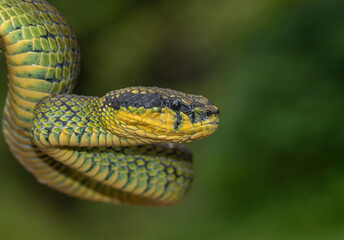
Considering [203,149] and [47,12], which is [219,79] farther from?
[47,12]

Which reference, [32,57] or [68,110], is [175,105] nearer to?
[68,110]

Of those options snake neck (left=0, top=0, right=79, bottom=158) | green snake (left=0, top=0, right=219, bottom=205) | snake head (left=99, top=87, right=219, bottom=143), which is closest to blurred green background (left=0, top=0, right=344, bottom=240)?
green snake (left=0, top=0, right=219, bottom=205)

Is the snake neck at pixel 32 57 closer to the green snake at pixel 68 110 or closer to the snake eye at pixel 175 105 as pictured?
the green snake at pixel 68 110

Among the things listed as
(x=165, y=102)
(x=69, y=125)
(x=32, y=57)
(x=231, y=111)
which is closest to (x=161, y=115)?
(x=165, y=102)

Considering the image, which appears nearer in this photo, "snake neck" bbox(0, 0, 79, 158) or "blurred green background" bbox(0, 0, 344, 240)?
"snake neck" bbox(0, 0, 79, 158)

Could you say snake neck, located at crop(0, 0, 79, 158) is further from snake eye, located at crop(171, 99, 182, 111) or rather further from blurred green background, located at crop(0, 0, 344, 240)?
blurred green background, located at crop(0, 0, 344, 240)

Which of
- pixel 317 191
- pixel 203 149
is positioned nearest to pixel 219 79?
pixel 203 149

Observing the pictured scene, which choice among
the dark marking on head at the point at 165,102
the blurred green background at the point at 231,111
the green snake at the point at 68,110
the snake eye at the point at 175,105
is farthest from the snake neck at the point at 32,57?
the blurred green background at the point at 231,111

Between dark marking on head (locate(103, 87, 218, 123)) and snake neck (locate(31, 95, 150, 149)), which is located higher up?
dark marking on head (locate(103, 87, 218, 123))
